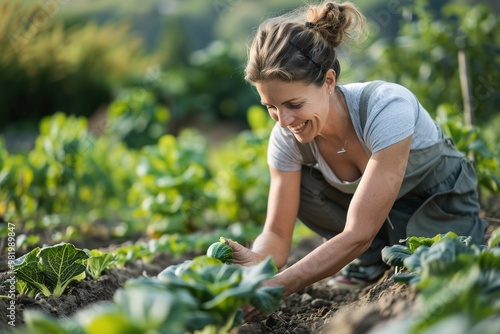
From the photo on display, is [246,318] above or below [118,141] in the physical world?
below

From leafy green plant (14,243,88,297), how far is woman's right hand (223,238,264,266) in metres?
0.51

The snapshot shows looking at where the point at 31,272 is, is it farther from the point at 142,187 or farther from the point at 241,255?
the point at 142,187

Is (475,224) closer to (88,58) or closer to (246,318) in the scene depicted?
(246,318)

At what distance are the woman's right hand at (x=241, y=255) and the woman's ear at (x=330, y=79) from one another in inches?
26.4

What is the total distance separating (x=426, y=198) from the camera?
2969 mm

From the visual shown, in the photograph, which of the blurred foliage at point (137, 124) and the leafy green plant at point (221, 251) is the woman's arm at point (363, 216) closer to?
the leafy green plant at point (221, 251)

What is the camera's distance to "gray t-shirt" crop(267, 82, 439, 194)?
8.07 ft

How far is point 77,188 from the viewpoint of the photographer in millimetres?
4609

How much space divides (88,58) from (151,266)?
667cm


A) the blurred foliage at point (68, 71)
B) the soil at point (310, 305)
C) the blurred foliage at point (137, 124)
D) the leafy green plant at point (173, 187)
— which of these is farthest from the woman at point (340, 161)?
the blurred foliage at point (68, 71)

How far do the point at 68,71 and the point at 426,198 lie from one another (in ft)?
23.4

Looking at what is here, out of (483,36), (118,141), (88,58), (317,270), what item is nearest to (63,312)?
(317,270)

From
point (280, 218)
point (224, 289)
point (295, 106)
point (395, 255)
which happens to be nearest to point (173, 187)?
point (280, 218)

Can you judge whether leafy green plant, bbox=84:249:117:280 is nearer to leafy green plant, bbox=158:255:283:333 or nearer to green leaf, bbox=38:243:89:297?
green leaf, bbox=38:243:89:297
